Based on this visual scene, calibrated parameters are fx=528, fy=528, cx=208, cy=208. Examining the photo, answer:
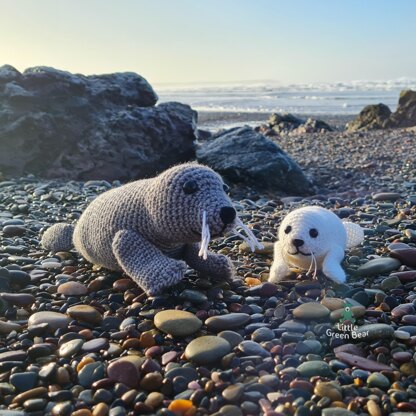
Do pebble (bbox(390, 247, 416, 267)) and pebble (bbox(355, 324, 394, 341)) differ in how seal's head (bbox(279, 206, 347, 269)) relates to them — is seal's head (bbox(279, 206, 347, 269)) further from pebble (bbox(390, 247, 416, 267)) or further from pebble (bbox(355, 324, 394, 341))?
pebble (bbox(355, 324, 394, 341))

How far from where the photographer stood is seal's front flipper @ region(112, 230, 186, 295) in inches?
137

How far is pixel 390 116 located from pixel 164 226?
57.0 ft

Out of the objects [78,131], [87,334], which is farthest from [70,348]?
[78,131]

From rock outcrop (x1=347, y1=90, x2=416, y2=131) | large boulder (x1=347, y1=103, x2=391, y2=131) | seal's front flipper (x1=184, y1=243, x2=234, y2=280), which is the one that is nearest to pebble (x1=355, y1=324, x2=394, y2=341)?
seal's front flipper (x1=184, y1=243, x2=234, y2=280)

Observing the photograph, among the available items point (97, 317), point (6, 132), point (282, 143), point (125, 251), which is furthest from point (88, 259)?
point (282, 143)

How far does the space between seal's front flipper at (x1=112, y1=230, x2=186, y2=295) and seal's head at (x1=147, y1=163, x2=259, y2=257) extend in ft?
0.49

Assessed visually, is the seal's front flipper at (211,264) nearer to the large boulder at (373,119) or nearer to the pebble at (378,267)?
the pebble at (378,267)

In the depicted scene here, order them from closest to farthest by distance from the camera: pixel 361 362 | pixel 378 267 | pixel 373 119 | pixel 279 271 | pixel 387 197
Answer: pixel 361 362 → pixel 279 271 → pixel 378 267 → pixel 387 197 → pixel 373 119

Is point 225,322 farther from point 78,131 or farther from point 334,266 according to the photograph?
point 78,131

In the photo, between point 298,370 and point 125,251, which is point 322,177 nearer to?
point 125,251

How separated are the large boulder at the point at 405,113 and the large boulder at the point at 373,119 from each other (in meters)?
0.26

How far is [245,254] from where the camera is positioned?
4742mm

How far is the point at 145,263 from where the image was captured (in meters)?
3.57

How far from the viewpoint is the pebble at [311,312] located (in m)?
3.25
